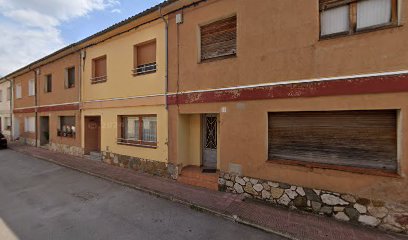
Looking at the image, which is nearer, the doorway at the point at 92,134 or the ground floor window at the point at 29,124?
the doorway at the point at 92,134

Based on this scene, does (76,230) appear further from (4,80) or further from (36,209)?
(4,80)

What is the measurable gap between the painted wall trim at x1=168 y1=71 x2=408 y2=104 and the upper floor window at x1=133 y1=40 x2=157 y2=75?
269 centimetres

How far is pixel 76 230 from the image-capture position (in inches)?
176

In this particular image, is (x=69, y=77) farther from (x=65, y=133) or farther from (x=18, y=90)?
(x=18, y=90)

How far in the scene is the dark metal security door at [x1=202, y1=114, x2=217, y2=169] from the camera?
736 centimetres

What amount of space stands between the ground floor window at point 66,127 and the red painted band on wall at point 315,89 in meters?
8.86

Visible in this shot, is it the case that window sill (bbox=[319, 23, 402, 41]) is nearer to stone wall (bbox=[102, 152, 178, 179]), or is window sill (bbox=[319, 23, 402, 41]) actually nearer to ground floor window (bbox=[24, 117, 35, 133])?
stone wall (bbox=[102, 152, 178, 179])

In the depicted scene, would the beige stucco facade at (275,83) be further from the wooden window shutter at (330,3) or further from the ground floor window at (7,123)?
the ground floor window at (7,123)

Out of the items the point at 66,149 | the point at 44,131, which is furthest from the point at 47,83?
the point at 66,149

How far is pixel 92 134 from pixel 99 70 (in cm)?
333

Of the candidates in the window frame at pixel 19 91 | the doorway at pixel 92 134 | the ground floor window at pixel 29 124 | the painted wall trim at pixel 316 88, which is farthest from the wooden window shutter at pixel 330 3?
the window frame at pixel 19 91

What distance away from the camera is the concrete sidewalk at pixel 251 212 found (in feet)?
13.7

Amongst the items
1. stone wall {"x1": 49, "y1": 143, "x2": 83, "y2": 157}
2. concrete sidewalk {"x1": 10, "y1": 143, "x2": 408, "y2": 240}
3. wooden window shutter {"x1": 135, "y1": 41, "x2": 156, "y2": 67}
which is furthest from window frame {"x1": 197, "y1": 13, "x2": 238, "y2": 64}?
stone wall {"x1": 49, "y1": 143, "x2": 83, "y2": 157}

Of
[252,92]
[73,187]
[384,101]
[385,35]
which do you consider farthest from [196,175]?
[385,35]
